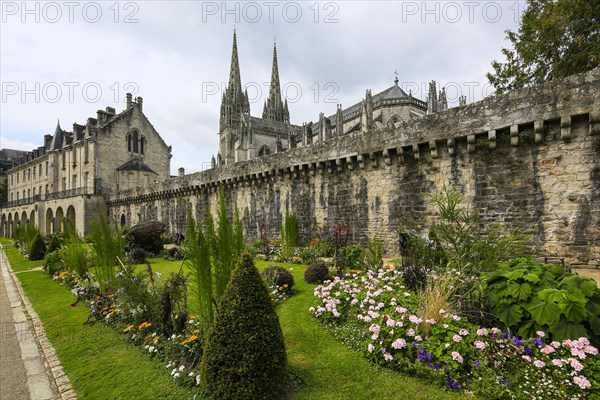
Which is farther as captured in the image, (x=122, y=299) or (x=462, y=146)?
(x=462, y=146)

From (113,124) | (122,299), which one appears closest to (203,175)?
(122,299)

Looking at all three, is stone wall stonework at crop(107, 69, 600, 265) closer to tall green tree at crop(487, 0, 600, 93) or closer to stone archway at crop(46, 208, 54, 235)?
tall green tree at crop(487, 0, 600, 93)

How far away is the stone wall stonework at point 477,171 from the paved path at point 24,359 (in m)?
9.61

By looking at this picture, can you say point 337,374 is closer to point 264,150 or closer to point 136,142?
point 136,142

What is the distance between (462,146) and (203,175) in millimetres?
15611

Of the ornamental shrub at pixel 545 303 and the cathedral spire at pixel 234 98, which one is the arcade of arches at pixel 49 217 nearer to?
the cathedral spire at pixel 234 98

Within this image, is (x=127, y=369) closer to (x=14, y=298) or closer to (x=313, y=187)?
(x=14, y=298)

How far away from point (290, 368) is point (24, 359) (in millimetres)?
4407

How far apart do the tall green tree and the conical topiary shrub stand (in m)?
14.9

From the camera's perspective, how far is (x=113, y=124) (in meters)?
34.1

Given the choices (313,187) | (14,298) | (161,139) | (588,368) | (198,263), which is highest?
(161,139)

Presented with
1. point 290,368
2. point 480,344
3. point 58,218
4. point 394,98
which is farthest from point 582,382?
point 58,218

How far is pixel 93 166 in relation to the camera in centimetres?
3256

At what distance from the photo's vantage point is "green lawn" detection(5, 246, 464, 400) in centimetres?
352
